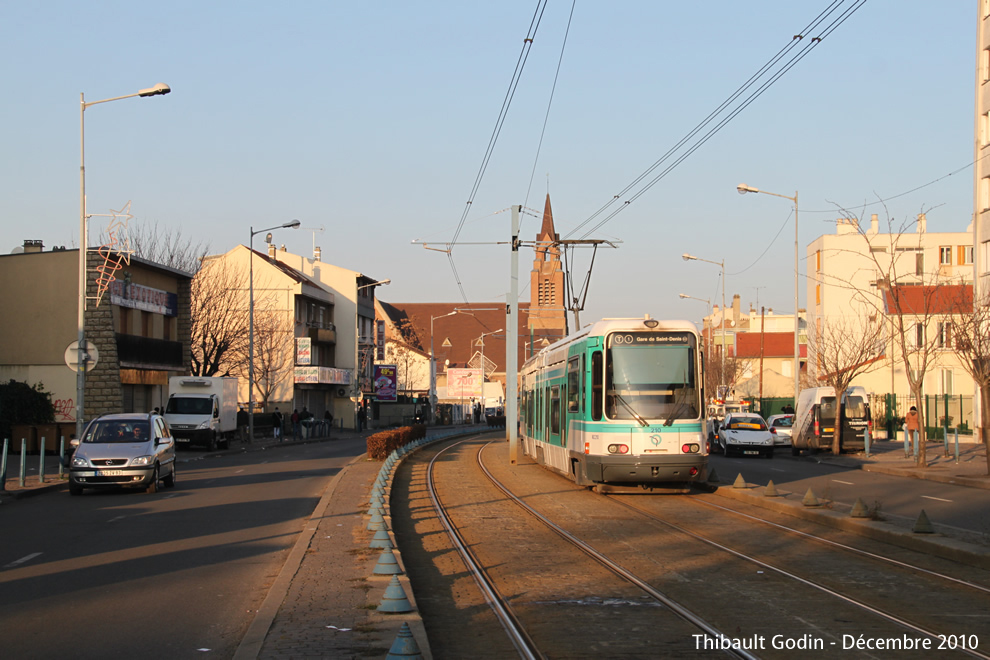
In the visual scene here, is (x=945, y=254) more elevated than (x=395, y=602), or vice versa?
(x=945, y=254)

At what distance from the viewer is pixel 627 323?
58.7ft

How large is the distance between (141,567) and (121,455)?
922cm

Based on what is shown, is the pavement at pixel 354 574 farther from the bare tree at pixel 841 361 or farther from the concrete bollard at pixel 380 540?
the bare tree at pixel 841 361

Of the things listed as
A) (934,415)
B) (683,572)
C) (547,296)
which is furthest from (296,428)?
(547,296)

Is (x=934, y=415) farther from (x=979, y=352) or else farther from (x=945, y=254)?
(x=945, y=254)

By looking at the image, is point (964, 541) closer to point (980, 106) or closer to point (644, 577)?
point (644, 577)

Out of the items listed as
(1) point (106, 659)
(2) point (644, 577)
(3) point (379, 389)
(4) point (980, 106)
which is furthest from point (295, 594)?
(3) point (379, 389)

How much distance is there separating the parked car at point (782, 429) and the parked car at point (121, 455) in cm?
2958

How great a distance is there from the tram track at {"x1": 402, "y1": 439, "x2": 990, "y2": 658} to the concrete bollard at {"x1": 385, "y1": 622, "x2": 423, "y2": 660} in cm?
109

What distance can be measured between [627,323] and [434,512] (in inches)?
198

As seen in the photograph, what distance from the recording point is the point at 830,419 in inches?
1432

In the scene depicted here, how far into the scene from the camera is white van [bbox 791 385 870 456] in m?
35.9

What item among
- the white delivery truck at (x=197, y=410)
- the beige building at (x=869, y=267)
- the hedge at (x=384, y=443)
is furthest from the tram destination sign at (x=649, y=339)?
the beige building at (x=869, y=267)

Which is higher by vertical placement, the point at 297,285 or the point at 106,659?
the point at 297,285
